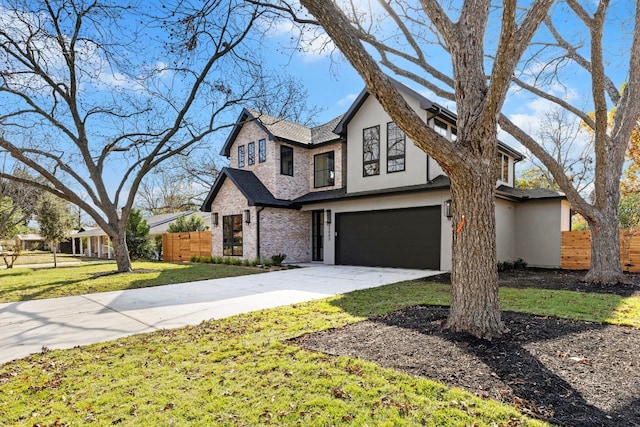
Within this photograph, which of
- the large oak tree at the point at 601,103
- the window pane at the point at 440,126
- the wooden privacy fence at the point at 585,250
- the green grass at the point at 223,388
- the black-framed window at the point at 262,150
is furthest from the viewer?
the black-framed window at the point at 262,150

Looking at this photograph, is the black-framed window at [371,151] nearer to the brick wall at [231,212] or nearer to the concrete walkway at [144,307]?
the concrete walkway at [144,307]

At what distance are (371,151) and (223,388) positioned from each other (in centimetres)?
1215

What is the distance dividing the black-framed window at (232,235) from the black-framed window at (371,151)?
6.36 meters

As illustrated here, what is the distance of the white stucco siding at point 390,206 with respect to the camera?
12.0 metres

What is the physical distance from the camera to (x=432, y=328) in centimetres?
463

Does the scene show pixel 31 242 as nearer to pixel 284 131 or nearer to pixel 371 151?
→ pixel 284 131

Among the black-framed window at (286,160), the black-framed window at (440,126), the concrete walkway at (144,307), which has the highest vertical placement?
the black-framed window at (440,126)

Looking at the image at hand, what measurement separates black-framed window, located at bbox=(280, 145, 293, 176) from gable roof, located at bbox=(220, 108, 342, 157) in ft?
1.62

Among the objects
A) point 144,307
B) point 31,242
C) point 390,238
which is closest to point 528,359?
point 144,307

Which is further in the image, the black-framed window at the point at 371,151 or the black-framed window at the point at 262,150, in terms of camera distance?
the black-framed window at the point at 262,150

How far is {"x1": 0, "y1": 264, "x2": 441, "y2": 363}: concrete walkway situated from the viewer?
500 cm

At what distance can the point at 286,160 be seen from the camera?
16891 mm

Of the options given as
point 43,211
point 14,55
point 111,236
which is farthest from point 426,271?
point 43,211

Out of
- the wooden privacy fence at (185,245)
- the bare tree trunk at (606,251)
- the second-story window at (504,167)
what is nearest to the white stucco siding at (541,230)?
the second-story window at (504,167)
